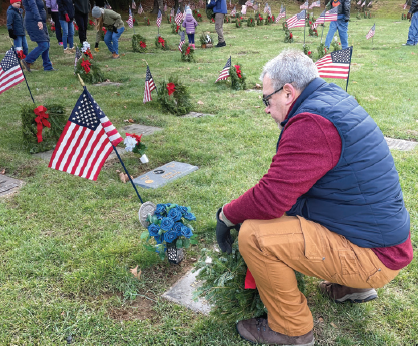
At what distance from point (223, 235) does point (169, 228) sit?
58cm

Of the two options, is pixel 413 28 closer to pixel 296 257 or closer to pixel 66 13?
pixel 66 13

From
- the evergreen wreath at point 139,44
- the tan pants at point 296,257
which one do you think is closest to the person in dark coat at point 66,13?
the evergreen wreath at point 139,44

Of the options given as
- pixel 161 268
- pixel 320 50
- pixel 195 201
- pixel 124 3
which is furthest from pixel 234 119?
pixel 124 3

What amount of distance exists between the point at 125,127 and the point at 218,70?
15.2ft

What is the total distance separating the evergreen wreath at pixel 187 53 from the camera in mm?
10648

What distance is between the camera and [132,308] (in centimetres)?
250

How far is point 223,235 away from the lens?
85.7 inches

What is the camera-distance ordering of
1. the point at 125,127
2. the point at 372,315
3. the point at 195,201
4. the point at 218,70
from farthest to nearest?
the point at 218,70
the point at 125,127
the point at 195,201
the point at 372,315

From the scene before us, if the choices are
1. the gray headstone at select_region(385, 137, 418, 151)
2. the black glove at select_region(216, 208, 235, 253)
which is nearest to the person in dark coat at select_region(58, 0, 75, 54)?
the gray headstone at select_region(385, 137, 418, 151)

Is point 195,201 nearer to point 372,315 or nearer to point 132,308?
point 132,308

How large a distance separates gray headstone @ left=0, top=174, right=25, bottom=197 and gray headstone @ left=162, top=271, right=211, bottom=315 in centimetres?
244

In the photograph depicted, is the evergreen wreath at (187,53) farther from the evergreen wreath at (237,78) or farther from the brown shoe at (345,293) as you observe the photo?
the brown shoe at (345,293)

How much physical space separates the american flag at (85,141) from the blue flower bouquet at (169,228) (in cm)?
62

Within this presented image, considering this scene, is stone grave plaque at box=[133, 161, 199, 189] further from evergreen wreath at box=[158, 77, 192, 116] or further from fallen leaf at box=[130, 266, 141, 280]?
evergreen wreath at box=[158, 77, 192, 116]
